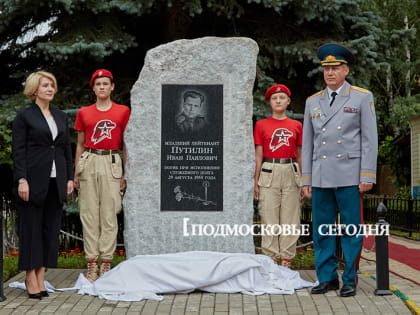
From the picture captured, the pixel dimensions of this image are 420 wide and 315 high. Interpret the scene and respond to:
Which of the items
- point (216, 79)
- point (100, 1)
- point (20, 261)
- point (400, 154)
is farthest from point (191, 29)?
point (400, 154)

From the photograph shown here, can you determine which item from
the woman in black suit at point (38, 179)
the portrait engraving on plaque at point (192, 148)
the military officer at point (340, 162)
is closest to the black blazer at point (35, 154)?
the woman in black suit at point (38, 179)

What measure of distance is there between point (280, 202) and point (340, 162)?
1.22 meters

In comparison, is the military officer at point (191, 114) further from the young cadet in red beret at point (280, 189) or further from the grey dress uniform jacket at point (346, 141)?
the grey dress uniform jacket at point (346, 141)

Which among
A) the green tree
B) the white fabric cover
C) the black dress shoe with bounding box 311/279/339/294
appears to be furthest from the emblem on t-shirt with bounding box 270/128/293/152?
the green tree

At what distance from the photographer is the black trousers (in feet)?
18.1

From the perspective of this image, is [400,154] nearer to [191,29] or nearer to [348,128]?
[191,29]

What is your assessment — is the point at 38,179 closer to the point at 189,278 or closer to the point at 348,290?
the point at 189,278

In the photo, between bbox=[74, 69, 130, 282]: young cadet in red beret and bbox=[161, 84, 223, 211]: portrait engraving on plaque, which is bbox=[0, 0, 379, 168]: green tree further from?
bbox=[74, 69, 130, 282]: young cadet in red beret

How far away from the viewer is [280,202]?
651 cm

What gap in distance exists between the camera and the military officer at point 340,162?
5445 mm

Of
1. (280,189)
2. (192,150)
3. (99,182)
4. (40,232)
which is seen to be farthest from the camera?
(192,150)

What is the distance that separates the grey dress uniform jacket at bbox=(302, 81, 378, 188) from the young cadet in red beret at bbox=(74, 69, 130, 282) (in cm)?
216

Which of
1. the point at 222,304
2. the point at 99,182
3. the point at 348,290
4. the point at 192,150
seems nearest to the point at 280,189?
the point at 192,150

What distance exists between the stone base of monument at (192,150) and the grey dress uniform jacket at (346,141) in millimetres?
1126
